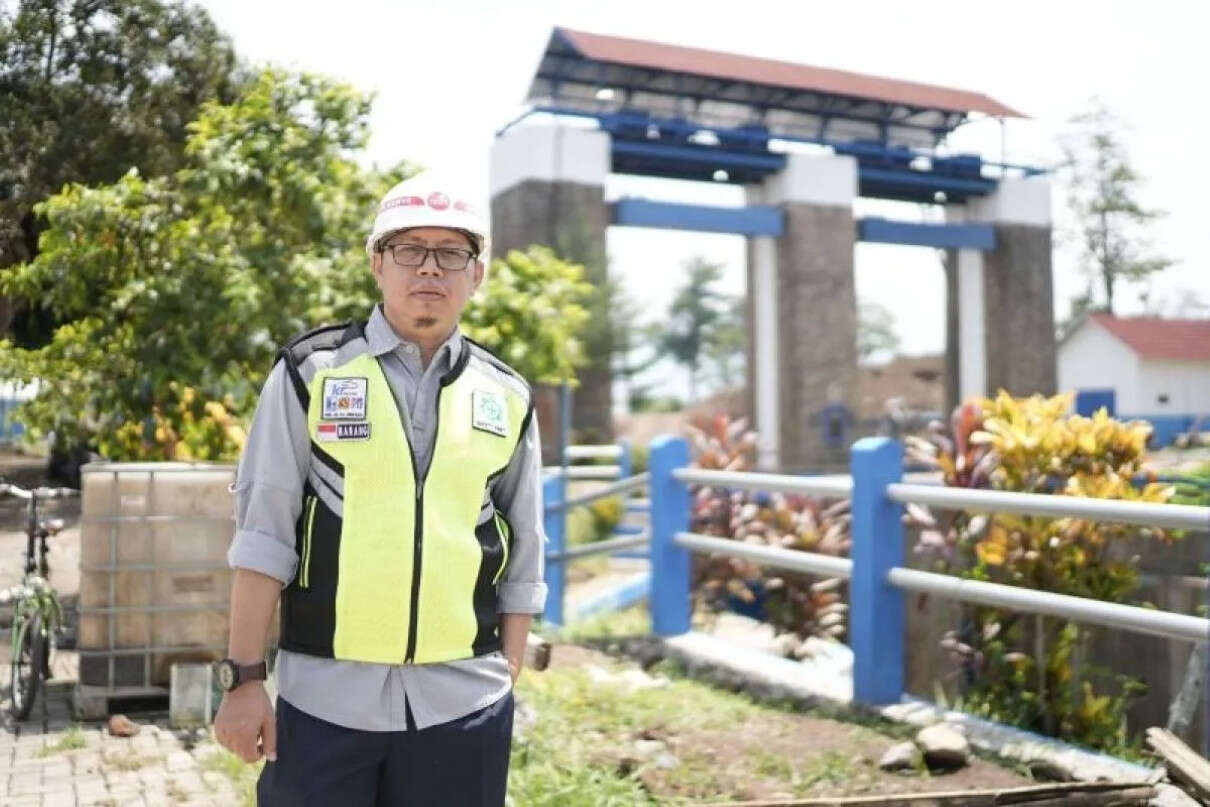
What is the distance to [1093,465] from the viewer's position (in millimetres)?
5312

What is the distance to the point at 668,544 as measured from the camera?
6.57 meters

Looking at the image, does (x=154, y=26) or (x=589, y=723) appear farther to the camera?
(x=589, y=723)

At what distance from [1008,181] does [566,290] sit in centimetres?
2917

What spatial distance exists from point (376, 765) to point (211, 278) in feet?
14.4

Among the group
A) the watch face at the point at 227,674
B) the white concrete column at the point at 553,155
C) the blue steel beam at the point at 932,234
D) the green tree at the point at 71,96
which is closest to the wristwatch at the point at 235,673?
the watch face at the point at 227,674

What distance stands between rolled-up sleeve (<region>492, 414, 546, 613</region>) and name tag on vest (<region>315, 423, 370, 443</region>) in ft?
1.00

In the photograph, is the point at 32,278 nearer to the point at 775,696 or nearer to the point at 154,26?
the point at 154,26

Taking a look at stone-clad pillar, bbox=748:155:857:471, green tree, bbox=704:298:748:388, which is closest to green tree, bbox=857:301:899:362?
green tree, bbox=704:298:748:388

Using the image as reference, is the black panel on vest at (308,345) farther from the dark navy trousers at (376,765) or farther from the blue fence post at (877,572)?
the blue fence post at (877,572)

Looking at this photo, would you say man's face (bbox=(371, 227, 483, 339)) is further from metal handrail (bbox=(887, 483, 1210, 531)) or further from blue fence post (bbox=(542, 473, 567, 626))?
blue fence post (bbox=(542, 473, 567, 626))

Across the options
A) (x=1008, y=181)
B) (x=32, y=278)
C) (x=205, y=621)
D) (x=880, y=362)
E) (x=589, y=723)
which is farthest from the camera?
(x=880, y=362)

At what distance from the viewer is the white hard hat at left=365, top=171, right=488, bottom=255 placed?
2.12m

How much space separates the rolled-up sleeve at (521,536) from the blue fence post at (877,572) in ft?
9.60

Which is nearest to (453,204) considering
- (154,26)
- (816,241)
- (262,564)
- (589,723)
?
(262,564)
